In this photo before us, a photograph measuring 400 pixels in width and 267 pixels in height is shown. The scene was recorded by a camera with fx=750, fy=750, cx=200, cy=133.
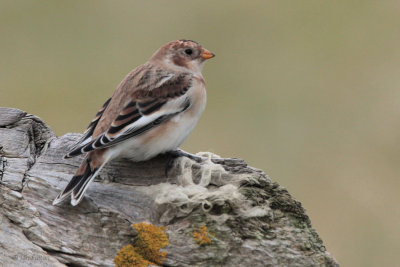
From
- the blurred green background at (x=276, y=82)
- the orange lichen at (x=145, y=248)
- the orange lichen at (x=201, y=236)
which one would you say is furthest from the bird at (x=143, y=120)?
the blurred green background at (x=276, y=82)

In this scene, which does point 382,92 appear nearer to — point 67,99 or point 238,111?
point 238,111

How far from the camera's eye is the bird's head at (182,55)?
7.04 meters

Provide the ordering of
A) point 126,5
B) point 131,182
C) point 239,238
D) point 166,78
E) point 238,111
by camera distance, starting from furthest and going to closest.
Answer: point 126,5 → point 238,111 → point 166,78 → point 131,182 → point 239,238

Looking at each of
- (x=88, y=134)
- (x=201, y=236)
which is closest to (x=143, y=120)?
(x=88, y=134)

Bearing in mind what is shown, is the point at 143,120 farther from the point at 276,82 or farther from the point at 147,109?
the point at 276,82

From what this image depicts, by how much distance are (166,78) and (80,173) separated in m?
1.48

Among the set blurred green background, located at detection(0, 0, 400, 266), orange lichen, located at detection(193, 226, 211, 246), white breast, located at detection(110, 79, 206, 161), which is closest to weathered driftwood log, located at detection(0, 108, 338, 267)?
orange lichen, located at detection(193, 226, 211, 246)

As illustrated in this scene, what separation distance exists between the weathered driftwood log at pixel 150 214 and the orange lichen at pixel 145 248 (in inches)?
2.3

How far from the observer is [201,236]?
5.11 m

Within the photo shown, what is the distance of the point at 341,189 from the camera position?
10.9 metres

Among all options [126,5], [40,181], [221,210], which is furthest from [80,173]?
[126,5]

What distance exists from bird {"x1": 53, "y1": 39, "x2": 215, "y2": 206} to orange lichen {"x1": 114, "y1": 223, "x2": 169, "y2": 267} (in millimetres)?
516

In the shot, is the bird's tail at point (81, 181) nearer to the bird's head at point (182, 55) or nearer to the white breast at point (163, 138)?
the white breast at point (163, 138)

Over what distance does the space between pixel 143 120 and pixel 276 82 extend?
7.77m
